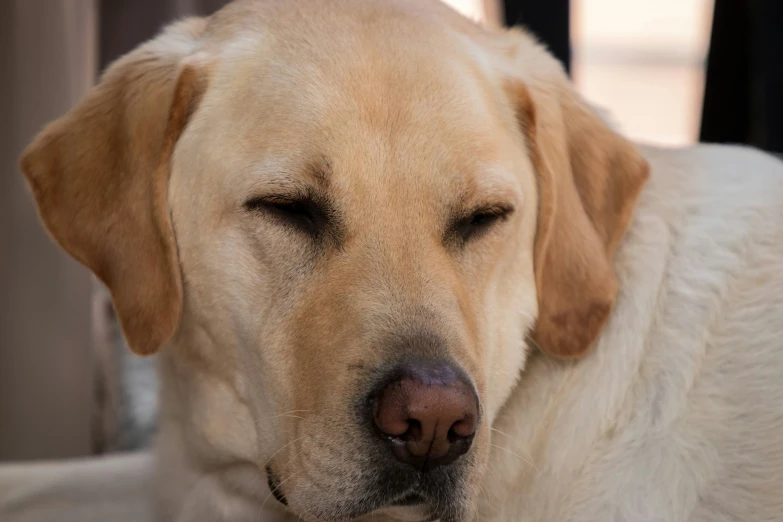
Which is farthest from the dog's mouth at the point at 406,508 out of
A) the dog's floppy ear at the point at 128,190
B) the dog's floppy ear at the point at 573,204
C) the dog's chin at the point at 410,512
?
the dog's floppy ear at the point at 128,190

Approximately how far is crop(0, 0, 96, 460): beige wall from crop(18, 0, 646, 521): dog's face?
125cm

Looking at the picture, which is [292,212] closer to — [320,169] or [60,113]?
[320,169]

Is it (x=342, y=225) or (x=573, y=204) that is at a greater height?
(x=342, y=225)

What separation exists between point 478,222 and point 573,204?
0.28 meters

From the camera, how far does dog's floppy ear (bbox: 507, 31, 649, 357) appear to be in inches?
78.0

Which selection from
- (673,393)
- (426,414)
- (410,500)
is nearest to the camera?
(426,414)

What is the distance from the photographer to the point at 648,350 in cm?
195

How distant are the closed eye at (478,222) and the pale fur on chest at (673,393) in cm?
35

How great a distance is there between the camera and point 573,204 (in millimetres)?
2043

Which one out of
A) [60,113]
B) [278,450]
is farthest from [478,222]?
[60,113]

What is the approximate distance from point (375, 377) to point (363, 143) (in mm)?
486

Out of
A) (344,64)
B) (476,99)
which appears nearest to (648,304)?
(476,99)

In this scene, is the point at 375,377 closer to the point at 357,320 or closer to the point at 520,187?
the point at 357,320

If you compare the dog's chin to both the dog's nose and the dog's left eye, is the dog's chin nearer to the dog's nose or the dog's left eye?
the dog's nose
